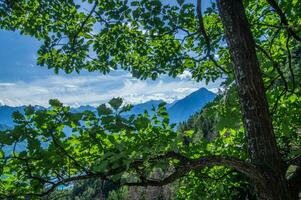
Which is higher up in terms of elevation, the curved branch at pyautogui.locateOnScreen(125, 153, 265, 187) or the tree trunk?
the tree trunk

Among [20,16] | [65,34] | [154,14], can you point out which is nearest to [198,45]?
[154,14]

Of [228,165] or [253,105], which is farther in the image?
[253,105]

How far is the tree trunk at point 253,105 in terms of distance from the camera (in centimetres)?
364

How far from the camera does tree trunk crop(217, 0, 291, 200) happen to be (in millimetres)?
3643

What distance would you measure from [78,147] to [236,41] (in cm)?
246

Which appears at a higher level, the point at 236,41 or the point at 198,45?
the point at 198,45

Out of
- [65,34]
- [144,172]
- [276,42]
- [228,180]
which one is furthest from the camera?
[228,180]

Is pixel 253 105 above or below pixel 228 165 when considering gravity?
above

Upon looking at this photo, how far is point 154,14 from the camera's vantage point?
596 centimetres

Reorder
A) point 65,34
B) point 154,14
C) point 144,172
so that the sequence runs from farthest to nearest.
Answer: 1. point 65,34
2. point 154,14
3. point 144,172

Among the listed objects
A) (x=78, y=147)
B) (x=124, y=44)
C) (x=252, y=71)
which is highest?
(x=124, y=44)

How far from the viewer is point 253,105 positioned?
3.77 m

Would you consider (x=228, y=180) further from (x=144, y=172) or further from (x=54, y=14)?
(x=54, y=14)

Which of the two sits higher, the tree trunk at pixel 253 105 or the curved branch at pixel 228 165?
the tree trunk at pixel 253 105
